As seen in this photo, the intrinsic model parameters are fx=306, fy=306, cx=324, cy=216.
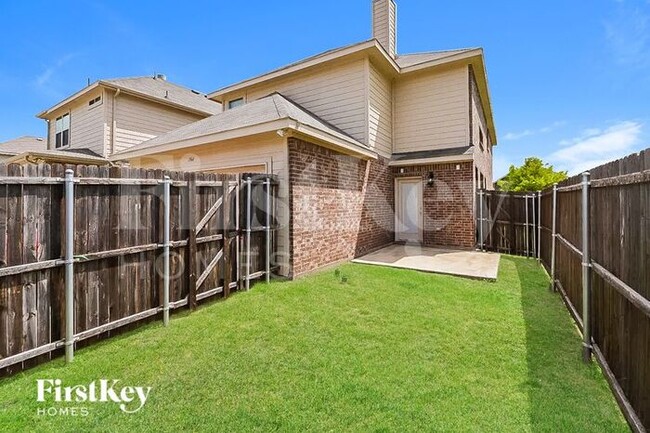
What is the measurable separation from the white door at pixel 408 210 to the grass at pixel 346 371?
5.72 metres

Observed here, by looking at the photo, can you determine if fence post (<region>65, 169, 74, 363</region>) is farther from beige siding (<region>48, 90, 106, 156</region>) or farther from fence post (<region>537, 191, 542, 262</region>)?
beige siding (<region>48, 90, 106, 156</region>)

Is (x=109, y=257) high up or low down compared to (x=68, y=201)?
down

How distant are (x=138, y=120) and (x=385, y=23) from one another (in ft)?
36.9

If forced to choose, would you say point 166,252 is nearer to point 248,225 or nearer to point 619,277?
point 248,225

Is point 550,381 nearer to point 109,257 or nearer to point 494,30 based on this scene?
point 109,257

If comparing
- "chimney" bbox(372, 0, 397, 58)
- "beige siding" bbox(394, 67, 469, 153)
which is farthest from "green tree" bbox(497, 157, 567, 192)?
"chimney" bbox(372, 0, 397, 58)

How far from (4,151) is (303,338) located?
2537 centimetres

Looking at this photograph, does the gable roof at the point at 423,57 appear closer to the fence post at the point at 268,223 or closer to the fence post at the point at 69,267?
the fence post at the point at 268,223

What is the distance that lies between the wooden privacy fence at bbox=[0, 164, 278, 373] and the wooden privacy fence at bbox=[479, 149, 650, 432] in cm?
479

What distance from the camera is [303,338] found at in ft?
12.2

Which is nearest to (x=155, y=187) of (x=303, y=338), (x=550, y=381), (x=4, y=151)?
(x=303, y=338)

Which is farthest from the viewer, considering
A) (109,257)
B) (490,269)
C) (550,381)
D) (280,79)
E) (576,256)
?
(280,79)

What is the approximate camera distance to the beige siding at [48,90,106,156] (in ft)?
42.3

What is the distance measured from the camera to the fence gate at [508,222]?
29.7 ft
